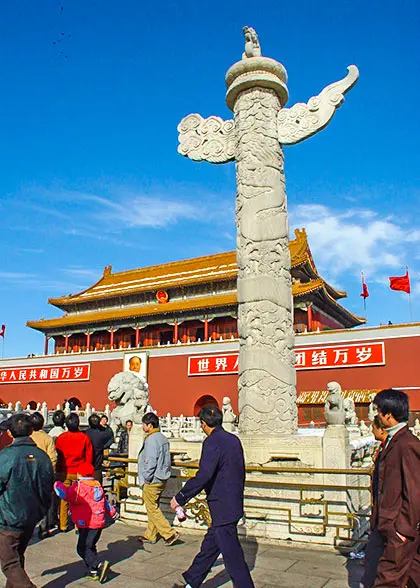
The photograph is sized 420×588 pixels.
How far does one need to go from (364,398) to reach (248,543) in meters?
13.5

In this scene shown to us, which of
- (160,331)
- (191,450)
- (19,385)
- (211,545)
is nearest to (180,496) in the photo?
(211,545)

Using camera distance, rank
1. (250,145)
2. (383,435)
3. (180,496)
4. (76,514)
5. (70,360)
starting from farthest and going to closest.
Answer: (70,360)
(250,145)
(76,514)
(180,496)
(383,435)

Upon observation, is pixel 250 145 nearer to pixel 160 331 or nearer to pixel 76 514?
pixel 76 514

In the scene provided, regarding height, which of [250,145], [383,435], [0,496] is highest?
[250,145]

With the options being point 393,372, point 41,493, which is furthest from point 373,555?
point 393,372

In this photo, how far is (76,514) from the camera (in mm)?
4152

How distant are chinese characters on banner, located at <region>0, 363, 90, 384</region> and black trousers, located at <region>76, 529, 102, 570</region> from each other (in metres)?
22.3

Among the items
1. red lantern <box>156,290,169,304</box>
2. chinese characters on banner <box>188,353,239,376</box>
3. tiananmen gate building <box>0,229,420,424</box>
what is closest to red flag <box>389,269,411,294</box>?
tiananmen gate building <box>0,229,420,424</box>

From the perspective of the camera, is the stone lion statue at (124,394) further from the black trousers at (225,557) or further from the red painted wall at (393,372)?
the red painted wall at (393,372)

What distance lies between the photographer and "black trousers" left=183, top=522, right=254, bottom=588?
3.35 meters

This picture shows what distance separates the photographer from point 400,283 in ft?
70.8

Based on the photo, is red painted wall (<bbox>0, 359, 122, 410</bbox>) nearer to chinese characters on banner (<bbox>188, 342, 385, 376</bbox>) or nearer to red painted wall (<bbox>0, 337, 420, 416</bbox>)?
red painted wall (<bbox>0, 337, 420, 416</bbox>)

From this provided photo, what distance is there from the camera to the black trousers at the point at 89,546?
4.12 metres

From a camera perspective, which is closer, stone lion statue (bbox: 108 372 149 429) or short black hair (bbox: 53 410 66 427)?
short black hair (bbox: 53 410 66 427)
